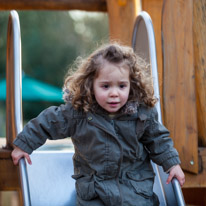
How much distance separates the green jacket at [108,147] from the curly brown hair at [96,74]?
0.20ft

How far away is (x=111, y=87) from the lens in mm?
2324

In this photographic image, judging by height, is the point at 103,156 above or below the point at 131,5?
below

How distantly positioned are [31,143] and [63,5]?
3.16m

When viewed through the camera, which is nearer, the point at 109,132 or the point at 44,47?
the point at 109,132

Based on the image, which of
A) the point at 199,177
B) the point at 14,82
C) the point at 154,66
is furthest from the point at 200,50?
the point at 14,82

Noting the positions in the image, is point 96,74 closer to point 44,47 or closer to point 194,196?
point 194,196

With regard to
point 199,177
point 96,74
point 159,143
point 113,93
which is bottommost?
point 199,177

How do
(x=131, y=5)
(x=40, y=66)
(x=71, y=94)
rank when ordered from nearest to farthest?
(x=71, y=94) < (x=131, y=5) < (x=40, y=66)

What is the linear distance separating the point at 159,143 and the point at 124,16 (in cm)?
267

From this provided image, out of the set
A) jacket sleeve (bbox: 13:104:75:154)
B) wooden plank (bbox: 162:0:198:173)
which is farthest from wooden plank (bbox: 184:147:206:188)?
jacket sleeve (bbox: 13:104:75:154)

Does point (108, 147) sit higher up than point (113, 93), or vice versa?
point (113, 93)

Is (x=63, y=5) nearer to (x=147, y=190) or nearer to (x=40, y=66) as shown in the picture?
(x=147, y=190)

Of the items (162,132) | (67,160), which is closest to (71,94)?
(162,132)

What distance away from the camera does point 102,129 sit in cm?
234
